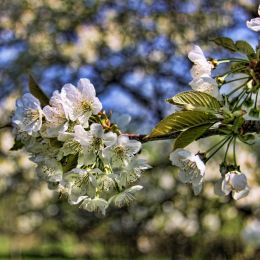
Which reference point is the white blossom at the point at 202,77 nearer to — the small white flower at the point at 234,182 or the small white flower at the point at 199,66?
the small white flower at the point at 199,66

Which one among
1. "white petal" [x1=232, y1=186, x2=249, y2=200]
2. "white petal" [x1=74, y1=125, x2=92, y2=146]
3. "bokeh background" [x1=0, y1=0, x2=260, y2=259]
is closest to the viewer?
"white petal" [x1=74, y1=125, x2=92, y2=146]

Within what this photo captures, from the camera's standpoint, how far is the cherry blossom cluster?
83 cm

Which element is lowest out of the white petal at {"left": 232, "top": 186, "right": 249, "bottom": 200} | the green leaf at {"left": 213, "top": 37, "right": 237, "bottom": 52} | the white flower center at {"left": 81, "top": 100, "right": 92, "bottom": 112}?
the white petal at {"left": 232, "top": 186, "right": 249, "bottom": 200}

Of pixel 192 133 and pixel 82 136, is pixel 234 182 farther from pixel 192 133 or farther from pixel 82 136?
pixel 82 136

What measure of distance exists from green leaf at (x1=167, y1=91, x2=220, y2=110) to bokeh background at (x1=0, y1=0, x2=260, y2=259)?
230 cm

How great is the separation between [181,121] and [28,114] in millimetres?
250

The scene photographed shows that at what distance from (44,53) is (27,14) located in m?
0.28

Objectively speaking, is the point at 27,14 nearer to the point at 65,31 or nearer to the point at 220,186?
the point at 65,31

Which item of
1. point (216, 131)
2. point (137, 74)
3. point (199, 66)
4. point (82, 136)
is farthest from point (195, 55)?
point (137, 74)

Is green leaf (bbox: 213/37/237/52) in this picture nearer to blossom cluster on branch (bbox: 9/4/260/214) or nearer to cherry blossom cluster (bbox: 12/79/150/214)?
blossom cluster on branch (bbox: 9/4/260/214)

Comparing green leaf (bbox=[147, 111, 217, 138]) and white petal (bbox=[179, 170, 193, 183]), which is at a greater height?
green leaf (bbox=[147, 111, 217, 138])

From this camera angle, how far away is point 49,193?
4.63 metres

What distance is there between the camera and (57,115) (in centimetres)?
84

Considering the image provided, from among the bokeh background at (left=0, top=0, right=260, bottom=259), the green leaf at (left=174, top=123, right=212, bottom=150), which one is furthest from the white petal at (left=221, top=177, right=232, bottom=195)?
the bokeh background at (left=0, top=0, right=260, bottom=259)
